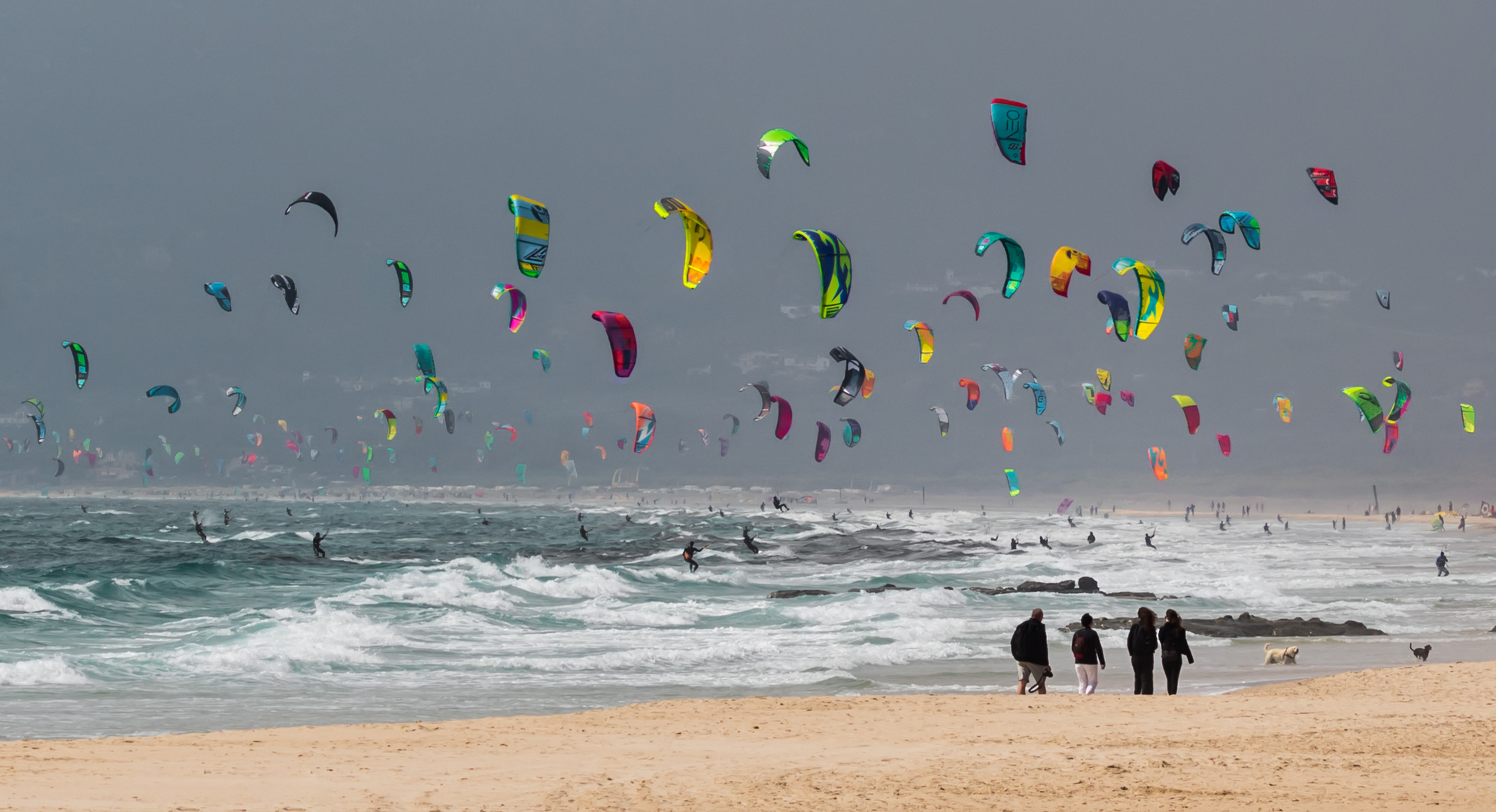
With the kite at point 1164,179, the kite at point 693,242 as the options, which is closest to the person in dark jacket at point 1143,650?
the kite at point 693,242

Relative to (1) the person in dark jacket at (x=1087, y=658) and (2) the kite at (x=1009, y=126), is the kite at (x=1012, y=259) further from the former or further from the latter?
(1) the person in dark jacket at (x=1087, y=658)

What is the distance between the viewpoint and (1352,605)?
2830 centimetres

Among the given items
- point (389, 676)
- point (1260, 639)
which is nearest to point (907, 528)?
point (1260, 639)

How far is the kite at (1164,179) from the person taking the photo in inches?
1054

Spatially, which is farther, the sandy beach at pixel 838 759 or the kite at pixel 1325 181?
the kite at pixel 1325 181

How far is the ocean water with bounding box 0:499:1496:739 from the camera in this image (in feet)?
50.6

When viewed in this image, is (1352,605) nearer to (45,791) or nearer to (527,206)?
(527,206)

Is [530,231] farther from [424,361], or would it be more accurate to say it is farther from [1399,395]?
[1399,395]

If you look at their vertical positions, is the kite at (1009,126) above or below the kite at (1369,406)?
above

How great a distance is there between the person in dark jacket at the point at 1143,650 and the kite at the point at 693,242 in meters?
9.01

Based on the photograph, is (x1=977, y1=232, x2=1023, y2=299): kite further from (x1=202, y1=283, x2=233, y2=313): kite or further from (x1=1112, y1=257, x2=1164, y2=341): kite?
(x1=202, y1=283, x2=233, y2=313): kite

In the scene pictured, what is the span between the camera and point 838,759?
9.51 m

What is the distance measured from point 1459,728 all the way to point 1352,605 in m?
19.1

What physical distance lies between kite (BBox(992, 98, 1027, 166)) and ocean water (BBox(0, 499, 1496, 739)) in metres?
8.30
